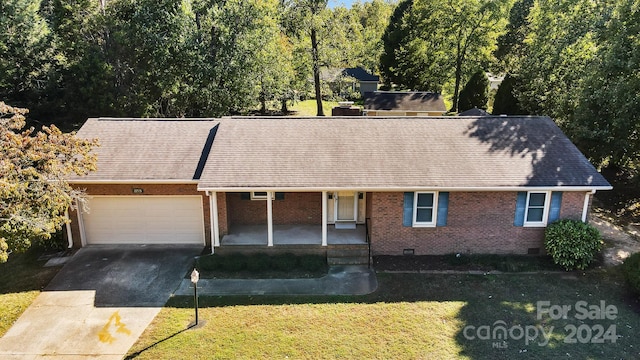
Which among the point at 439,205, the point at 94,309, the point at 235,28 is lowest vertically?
the point at 94,309

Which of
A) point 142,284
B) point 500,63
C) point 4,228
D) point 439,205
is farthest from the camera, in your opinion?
point 500,63

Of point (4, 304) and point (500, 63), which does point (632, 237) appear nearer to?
point (4, 304)

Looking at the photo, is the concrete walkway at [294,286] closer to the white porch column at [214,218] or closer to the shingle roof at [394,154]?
the white porch column at [214,218]

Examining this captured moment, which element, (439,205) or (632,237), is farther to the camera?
(632,237)

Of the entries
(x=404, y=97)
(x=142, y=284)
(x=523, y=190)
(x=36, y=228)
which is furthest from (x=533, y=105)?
(x=36, y=228)

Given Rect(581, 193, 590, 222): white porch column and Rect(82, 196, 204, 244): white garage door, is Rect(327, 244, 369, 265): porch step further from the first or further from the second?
Rect(581, 193, 590, 222): white porch column

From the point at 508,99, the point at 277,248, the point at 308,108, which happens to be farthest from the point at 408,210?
the point at 308,108
